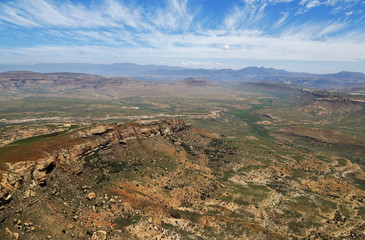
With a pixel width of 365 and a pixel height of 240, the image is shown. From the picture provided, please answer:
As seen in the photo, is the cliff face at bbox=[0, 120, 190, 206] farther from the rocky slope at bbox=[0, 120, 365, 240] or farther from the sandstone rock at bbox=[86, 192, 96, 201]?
the sandstone rock at bbox=[86, 192, 96, 201]

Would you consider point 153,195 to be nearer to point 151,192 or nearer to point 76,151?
point 151,192

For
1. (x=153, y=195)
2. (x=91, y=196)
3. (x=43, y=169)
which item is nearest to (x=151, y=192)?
(x=153, y=195)

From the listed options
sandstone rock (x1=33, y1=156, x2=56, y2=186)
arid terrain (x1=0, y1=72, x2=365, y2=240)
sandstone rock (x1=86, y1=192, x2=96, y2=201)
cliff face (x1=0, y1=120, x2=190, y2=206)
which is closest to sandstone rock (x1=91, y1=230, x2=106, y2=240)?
arid terrain (x1=0, y1=72, x2=365, y2=240)

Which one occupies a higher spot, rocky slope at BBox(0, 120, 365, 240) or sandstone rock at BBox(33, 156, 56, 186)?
sandstone rock at BBox(33, 156, 56, 186)

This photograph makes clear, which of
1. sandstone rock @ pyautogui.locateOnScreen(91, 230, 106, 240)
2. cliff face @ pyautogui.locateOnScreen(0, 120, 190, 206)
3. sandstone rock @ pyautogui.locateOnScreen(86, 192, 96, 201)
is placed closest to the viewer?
sandstone rock @ pyautogui.locateOnScreen(91, 230, 106, 240)

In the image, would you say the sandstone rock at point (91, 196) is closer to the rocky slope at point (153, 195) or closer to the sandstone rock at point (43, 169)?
the rocky slope at point (153, 195)

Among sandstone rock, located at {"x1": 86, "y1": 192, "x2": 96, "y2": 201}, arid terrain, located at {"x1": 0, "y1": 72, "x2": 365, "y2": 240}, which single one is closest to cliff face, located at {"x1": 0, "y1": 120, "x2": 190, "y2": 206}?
arid terrain, located at {"x1": 0, "y1": 72, "x2": 365, "y2": 240}

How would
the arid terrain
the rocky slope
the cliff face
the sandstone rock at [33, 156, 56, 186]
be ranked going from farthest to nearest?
the sandstone rock at [33, 156, 56, 186]
the cliff face
the arid terrain
the rocky slope

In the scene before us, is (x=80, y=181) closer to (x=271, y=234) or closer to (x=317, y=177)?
(x=271, y=234)

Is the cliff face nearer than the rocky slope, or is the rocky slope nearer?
the rocky slope
